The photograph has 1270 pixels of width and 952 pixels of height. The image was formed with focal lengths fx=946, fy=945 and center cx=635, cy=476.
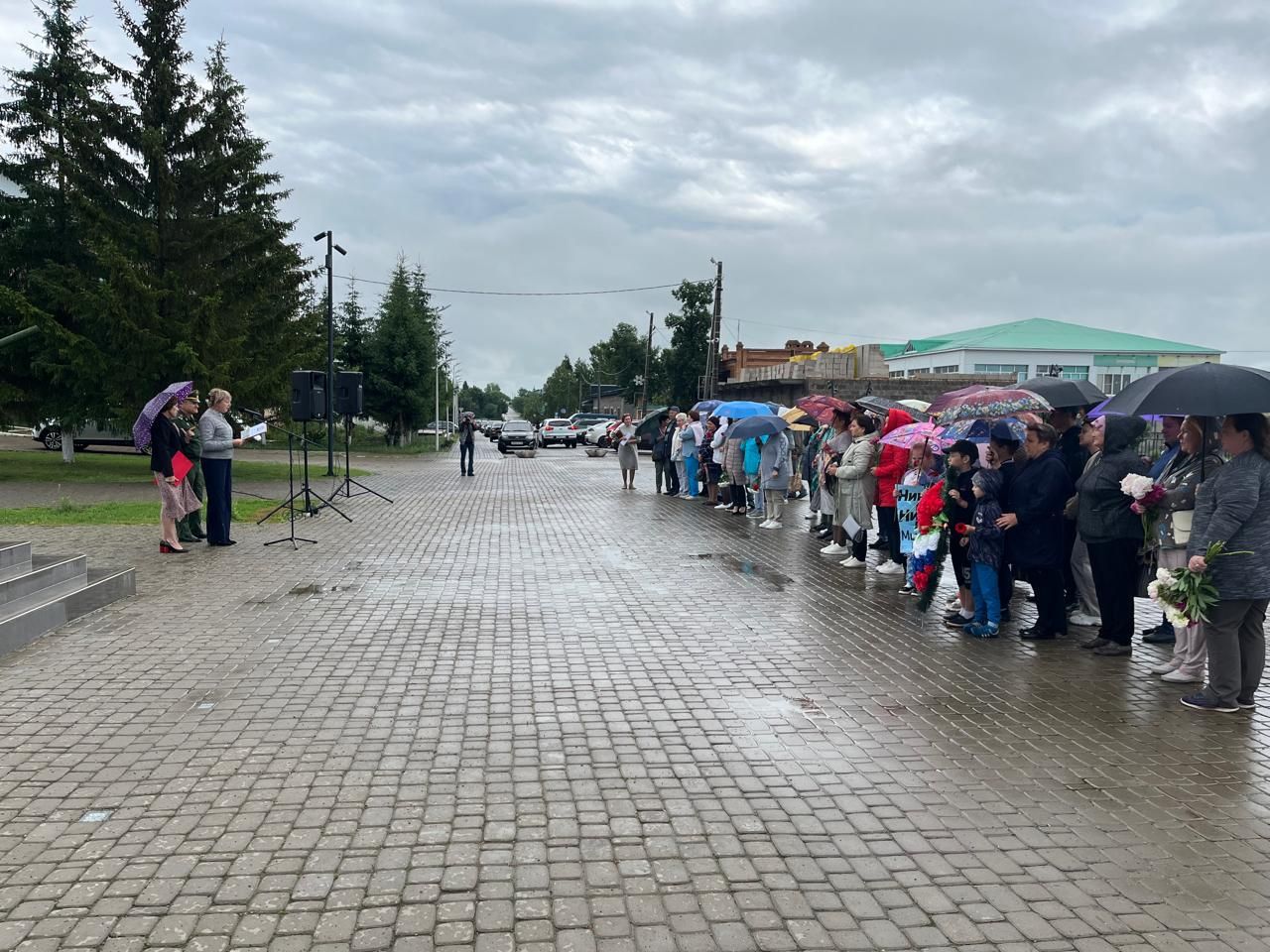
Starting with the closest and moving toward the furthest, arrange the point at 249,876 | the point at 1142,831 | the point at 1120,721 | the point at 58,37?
the point at 249,876, the point at 1142,831, the point at 1120,721, the point at 58,37

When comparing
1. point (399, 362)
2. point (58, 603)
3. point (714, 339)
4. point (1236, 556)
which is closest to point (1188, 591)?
point (1236, 556)

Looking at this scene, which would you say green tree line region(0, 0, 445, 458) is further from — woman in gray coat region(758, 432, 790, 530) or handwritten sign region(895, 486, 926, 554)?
handwritten sign region(895, 486, 926, 554)

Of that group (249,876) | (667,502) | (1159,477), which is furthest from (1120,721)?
(667,502)

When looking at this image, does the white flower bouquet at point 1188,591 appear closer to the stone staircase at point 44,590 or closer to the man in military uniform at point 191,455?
the stone staircase at point 44,590

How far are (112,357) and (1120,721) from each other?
72.4 feet

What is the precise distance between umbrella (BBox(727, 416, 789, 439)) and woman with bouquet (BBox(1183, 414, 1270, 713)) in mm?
8996

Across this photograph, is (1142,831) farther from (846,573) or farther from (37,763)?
(846,573)

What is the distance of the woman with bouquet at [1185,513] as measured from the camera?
21.4 feet

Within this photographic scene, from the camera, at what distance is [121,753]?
5.05 m

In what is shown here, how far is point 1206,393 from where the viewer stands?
5.80 m

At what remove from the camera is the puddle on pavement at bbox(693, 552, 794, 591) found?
10562 mm

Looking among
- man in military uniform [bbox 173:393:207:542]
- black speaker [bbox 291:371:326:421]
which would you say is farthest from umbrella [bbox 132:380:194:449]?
black speaker [bbox 291:371:326:421]

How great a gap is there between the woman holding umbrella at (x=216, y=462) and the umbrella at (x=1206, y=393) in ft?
34.3

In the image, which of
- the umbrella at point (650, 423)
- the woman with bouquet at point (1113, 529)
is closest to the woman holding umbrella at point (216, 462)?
the woman with bouquet at point (1113, 529)
